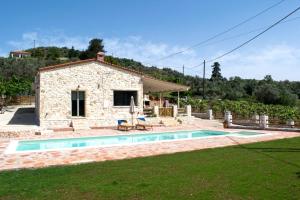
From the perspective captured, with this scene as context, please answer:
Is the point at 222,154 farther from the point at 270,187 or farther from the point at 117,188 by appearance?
the point at 117,188

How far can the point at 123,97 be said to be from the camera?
26.8 metres

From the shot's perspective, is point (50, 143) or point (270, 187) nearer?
point (270, 187)

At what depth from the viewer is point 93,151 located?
533 inches

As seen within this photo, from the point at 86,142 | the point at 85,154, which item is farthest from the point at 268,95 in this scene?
the point at 85,154

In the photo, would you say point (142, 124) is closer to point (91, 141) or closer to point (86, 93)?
point (86, 93)

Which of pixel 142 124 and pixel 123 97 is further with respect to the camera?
pixel 123 97

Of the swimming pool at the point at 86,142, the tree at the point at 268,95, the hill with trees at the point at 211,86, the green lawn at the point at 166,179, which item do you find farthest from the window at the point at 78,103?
the tree at the point at 268,95

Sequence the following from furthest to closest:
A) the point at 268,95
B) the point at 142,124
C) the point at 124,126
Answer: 1. the point at 268,95
2. the point at 142,124
3. the point at 124,126

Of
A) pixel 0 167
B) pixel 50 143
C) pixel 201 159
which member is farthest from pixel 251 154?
pixel 50 143

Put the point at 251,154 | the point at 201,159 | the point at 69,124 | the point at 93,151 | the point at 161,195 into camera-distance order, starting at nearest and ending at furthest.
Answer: the point at 161,195 < the point at 201,159 < the point at 251,154 < the point at 93,151 < the point at 69,124

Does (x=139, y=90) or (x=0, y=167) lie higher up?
(x=139, y=90)

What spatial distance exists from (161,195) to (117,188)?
1119mm

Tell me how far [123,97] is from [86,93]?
323 cm

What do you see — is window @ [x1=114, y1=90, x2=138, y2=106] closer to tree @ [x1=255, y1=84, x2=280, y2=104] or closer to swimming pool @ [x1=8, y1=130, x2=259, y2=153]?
swimming pool @ [x1=8, y1=130, x2=259, y2=153]
